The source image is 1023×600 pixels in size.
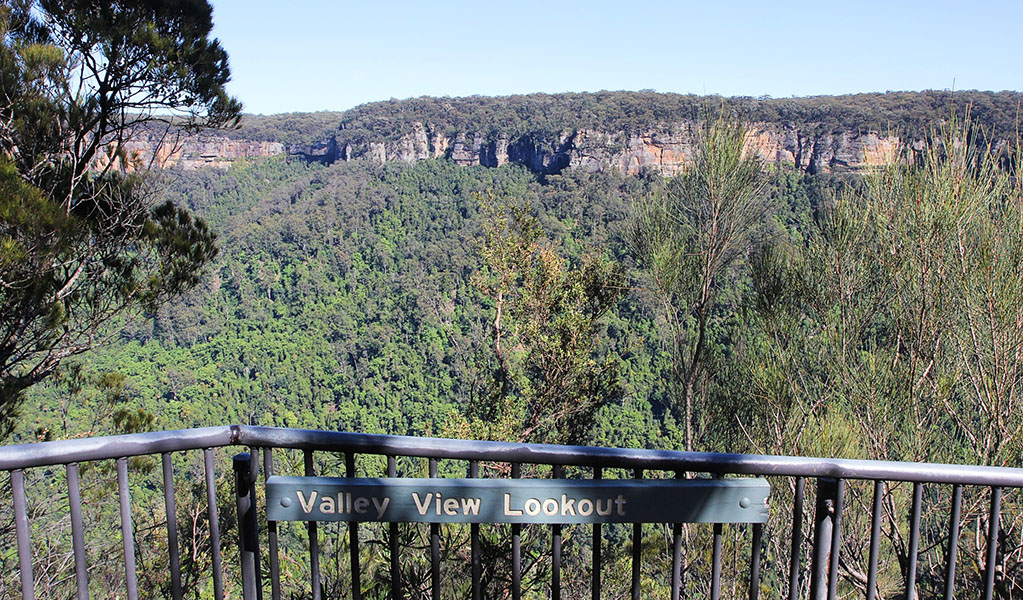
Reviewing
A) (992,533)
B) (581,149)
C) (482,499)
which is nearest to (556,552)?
(482,499)

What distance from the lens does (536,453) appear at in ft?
4.21

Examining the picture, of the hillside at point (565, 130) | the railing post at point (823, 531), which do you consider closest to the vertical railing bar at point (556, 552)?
the railing post at point (823, 531)

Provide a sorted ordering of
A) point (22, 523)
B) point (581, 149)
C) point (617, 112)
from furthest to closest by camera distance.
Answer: point (617, 112), point (581, 149), point (22, 523)

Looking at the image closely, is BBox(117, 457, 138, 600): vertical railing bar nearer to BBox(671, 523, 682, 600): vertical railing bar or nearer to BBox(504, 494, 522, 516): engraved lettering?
BBox(504, 494, 522, 516): engraved lettering

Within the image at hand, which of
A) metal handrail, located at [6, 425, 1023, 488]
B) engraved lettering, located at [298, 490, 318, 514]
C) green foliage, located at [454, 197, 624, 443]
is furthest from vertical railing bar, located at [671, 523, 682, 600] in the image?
green foliage, located at [454, 197, 624, 443]

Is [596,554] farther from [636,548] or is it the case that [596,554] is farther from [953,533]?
[953,533]

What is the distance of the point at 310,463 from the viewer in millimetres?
1324

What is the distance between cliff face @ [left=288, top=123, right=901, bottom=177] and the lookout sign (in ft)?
22.1

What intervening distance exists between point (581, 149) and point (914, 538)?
1590 inches

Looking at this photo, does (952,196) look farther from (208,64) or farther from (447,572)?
(208,64)

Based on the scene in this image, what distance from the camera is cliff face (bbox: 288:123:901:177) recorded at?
30.2 metres

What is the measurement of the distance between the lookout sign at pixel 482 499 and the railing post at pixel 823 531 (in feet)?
0.63

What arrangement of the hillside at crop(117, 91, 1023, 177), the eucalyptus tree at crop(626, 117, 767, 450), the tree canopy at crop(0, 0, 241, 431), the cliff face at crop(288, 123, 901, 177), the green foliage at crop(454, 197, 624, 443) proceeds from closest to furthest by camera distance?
the tree canopy at crop(0, 0, 241, 431) < the eucalyptus tree at crop(626, 117, 767, 450) < the green foliage at crop(454, 197, 624, 443) < the hillside at crop(117, 91, 1023, 177) < the cliff face at crop(288, 123, 901, 177)

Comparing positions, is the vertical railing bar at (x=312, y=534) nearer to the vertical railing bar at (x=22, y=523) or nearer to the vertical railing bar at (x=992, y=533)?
the vertical railing bar at (x=22, y=523)
